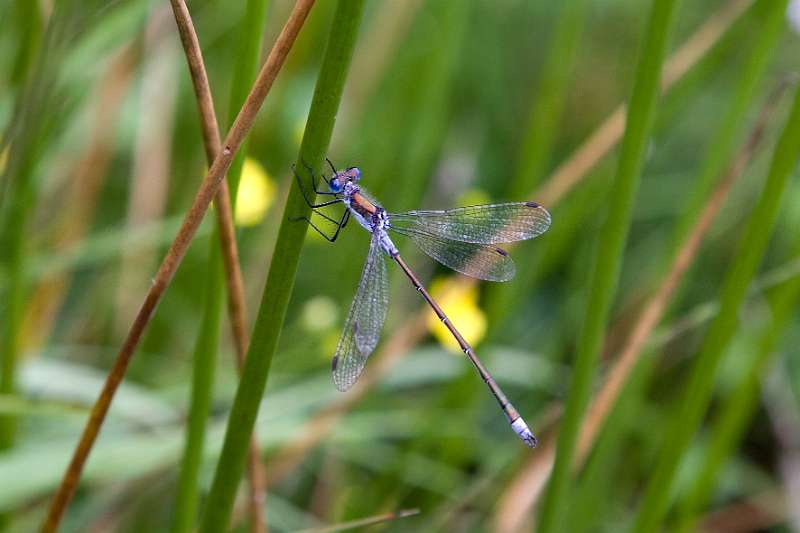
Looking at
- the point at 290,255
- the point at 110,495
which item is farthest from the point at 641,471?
the point at 290,255

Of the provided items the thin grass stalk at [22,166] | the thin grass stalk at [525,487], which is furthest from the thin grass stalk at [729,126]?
the thin grass stalk at [22,166]

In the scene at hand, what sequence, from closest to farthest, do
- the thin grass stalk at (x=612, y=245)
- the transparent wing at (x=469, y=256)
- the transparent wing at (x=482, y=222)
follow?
the thin grass stalk at (x=612, y=245) → the transparent wing at (x=482, y=222) → the transparent wing at (x=469, y=256)

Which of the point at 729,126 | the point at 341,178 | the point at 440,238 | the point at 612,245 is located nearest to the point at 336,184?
the point at 341,178

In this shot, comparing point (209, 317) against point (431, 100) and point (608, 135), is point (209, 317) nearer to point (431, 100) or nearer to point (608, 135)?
point (431, 100)

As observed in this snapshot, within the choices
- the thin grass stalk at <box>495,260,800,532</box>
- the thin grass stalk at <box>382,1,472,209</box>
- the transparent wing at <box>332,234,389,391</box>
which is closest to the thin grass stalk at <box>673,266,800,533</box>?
the thin grass stalk at <box>495,260,800,532</box>

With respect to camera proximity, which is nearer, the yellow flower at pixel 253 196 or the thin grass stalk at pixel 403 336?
the thin grass stalk at pixel 403 336

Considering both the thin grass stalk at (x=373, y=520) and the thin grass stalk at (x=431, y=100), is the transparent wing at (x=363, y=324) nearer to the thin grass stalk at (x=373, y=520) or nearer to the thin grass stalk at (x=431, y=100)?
the thin grass stalk at (x=373, y=520)

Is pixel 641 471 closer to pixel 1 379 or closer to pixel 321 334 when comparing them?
pixel 321 334

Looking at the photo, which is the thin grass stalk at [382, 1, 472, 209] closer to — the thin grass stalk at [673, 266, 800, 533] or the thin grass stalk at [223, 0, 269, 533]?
the thin grass stalk at [673, 266, 800, 533]
